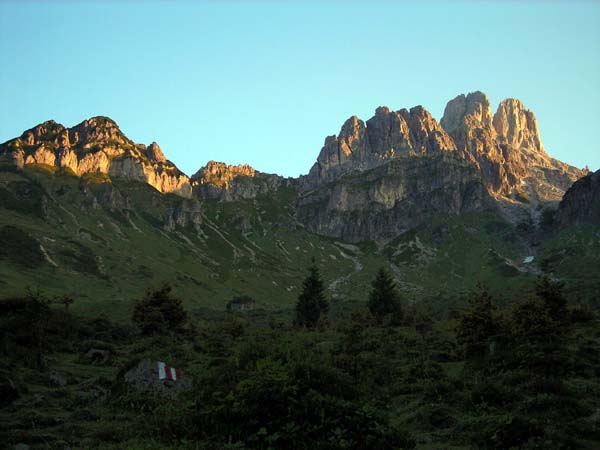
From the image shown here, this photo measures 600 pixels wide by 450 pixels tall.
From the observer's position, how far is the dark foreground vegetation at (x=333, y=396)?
15.5 m

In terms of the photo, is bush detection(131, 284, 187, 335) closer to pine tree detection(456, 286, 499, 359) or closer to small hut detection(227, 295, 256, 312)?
pine tree detection(456, 286, 499, 359)

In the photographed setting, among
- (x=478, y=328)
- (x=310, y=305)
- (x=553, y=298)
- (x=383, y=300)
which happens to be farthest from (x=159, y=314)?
(x=553, y=298)

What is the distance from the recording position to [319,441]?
572 inches

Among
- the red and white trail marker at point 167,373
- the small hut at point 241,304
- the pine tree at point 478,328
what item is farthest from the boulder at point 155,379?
the small hut at point 241,304

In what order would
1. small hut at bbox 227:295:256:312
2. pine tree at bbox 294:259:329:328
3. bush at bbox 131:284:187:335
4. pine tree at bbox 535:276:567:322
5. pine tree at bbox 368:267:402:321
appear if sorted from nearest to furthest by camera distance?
pine tree at bbox 535:276:567:322 → bush at bbox 131:284:187:335 → pine tree at bbox 294:259:329:328 → pine tree at bbox 368:267:402:321 → small hut at bbox 227:295:256:312

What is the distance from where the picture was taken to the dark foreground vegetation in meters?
15.5

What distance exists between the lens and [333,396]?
17.2 metres

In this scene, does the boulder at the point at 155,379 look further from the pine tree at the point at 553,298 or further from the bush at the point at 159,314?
the bush at the point at 159,314

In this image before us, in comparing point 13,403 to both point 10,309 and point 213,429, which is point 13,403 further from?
point 10,309

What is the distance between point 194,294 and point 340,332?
127m

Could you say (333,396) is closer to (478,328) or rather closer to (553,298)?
(478,328)

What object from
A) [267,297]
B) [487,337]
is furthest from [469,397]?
[267,297]

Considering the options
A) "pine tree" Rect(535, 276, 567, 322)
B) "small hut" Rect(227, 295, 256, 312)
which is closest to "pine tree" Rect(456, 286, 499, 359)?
"pine tree" Rect(535, 276, 567, 322)

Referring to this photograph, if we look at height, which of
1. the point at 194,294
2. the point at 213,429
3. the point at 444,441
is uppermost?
the point at 194,294
